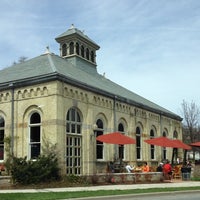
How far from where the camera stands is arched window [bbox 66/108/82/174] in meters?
23.4

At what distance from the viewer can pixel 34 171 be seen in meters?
20.4

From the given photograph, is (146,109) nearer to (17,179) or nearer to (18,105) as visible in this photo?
(18,105)

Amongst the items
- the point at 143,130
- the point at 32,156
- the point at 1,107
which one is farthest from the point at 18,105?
the point at 143,130

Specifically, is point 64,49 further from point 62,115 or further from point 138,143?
point 62,115

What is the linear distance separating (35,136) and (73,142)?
228 centimetres

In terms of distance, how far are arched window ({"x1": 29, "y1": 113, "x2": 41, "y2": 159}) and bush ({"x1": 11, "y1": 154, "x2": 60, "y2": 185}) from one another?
79.8 inches

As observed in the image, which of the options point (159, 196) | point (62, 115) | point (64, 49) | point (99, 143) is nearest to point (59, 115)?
point (62, 115)

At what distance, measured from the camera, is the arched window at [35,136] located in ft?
76.0

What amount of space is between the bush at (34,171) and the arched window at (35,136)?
2.03 meters

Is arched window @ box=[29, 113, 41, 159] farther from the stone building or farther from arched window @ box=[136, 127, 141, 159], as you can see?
arched window @ box=[136, 127, 141, 159]

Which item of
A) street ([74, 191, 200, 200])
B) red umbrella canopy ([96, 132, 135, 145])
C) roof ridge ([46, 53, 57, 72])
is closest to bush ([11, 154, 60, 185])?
red umbrella canopy ([96, 132, 135, 145])

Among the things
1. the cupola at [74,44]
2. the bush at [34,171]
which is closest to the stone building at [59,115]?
the bush at [34,171]

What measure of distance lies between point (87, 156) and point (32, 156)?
3433 millimetres

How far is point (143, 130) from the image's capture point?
1292 inches
